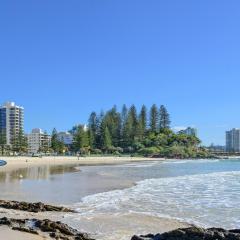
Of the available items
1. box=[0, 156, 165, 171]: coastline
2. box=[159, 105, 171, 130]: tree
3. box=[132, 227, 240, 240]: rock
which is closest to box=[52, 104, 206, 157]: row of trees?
box=[159, 105, 171, 130]: tree

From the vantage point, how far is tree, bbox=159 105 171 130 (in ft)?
488

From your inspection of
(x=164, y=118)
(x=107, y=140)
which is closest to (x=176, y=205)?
(x=107, y=140)

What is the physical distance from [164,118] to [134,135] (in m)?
14.1

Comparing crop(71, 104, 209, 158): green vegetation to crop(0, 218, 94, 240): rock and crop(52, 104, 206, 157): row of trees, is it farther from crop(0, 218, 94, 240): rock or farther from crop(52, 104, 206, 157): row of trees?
crop(0, 218, 94, 240): rock

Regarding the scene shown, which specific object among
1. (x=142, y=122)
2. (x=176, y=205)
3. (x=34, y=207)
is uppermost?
(x=142, y=122)

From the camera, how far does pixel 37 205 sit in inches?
658

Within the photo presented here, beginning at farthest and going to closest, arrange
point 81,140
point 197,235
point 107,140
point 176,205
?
point 107,140 → point 81,140 → point 176,205 → point 197,235

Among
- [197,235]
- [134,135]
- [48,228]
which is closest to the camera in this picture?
[197,235]

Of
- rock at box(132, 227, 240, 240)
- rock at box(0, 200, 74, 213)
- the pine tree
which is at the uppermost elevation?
the pine tree

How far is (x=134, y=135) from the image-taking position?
14125cm

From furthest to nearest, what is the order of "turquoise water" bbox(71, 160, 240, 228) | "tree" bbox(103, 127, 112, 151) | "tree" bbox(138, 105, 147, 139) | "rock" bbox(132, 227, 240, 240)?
"tree" bbox(138, 105, 147, 139) < "tree" bbox(103, 127, 112, 151) < "turquoise water" bbox(71, 160, 240, 228) < "rock" bbox(132, 227, 240, 240)

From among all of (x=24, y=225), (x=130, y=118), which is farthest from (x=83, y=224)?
(x=130, y=118)

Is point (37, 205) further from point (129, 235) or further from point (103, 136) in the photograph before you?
point (103, 136)

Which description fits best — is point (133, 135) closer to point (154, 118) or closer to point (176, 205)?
point (154, 118)
